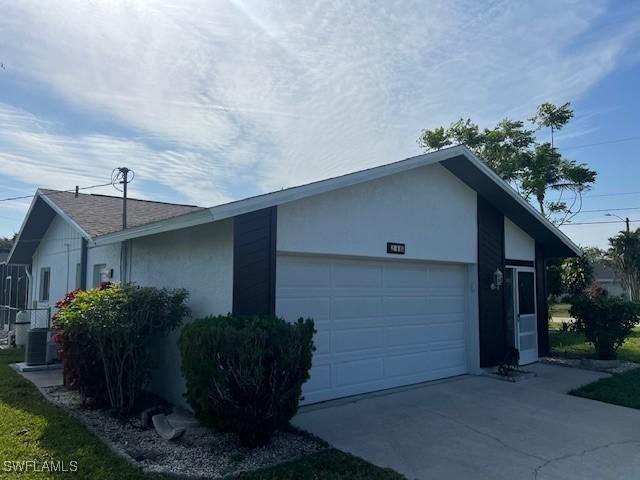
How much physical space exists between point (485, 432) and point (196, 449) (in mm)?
3541

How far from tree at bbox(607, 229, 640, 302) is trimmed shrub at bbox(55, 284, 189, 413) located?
115ft

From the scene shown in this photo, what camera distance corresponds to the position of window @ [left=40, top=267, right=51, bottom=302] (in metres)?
14.8

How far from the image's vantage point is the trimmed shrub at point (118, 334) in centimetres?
646

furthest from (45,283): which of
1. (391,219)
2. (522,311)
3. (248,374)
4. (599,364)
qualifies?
(599,364)

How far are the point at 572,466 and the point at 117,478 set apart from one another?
4.57 metres

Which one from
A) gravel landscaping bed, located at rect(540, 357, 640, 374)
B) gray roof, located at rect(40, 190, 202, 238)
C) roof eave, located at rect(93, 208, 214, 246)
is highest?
gray roof, located at rect(40, 190, 202, 238)

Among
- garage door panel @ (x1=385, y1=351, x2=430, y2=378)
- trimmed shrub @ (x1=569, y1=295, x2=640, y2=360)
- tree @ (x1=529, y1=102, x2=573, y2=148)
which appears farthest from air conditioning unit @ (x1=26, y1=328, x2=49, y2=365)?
tree @ (x1=529, y1=102, x2=573, y2=148)

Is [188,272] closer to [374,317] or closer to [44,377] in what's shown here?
[374,317]

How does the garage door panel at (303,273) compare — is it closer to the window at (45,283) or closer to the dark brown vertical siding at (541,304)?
the dark brown vertical siding at (541,304)

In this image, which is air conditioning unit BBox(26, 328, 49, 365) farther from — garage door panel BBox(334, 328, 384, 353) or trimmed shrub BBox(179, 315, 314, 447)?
garage door panel BBox(334, 328, 384, 353)

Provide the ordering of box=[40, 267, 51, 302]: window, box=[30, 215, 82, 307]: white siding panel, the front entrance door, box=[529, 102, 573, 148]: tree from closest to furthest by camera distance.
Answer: the front entrance door < box=[30, 215, 82, 307]: white siding panel < box=[40, 267, 51, 302]: window < box=[529, 102, 573, 148]: tree

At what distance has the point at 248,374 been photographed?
16.1 feet

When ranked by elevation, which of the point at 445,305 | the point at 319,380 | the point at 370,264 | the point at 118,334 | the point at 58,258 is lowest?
the point at 319,380

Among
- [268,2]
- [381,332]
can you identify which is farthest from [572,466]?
[268,2]
